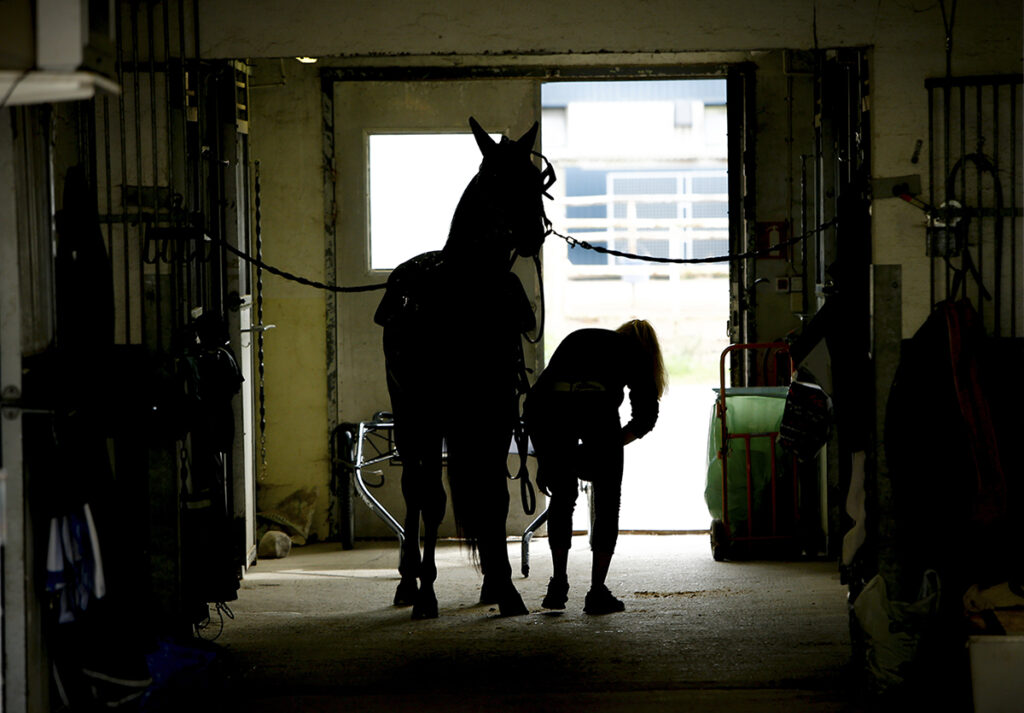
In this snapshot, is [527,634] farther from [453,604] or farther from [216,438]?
[216,438]

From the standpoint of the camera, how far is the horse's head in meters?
4.86

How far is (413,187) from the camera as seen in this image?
7.32 metres

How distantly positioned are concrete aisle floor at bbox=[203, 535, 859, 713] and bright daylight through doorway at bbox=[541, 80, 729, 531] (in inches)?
334

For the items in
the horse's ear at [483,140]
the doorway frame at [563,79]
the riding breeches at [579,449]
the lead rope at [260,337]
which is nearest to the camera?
the horse's ear at [483,140]

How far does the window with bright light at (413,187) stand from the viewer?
7.28m

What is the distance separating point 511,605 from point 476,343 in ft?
3.80

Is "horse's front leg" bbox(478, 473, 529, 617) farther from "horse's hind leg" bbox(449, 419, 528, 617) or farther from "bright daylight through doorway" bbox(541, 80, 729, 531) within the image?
"bright daylight through doorway" bbox(541, 80, 729, 531)

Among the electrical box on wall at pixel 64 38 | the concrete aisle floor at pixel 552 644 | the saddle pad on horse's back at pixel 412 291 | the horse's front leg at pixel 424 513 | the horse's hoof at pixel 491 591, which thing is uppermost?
the electrical box on wall at pixel 64 38

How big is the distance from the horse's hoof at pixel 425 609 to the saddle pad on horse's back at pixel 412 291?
3.93ft

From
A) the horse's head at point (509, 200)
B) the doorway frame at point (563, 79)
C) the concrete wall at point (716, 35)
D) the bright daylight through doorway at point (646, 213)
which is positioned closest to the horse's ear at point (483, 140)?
the horse's head at point (509, 200)

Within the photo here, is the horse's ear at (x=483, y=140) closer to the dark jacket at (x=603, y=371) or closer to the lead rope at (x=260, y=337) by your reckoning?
the dark jacket at (x=603, y=371)

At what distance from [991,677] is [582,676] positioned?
1.38m

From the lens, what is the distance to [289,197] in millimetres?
7219

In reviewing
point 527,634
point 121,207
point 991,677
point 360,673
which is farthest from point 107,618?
point 991,677
